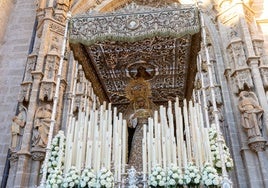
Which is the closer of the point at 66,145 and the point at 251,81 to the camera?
the point at 66,145

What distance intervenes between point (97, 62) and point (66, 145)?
105 inches

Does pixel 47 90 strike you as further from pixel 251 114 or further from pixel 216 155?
A: pixel 251 114

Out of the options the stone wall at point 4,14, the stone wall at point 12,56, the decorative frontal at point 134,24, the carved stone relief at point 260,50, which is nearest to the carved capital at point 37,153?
the stone wall at point 12,56

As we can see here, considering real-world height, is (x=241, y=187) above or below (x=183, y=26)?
below

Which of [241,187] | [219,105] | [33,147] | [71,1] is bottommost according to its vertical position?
[241,187]

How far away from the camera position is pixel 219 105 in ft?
25.2

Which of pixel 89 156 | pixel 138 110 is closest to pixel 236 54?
pixel 138 110

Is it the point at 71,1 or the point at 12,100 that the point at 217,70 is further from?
the point at 12,100

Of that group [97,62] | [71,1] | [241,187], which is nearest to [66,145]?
[97,62]

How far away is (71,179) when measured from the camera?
15.8 feet

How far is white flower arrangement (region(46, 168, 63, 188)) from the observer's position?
191 inches

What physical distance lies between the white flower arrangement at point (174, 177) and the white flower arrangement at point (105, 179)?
2.95 feet

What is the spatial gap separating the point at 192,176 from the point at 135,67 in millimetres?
3619

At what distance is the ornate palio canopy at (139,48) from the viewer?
613 centimetres
